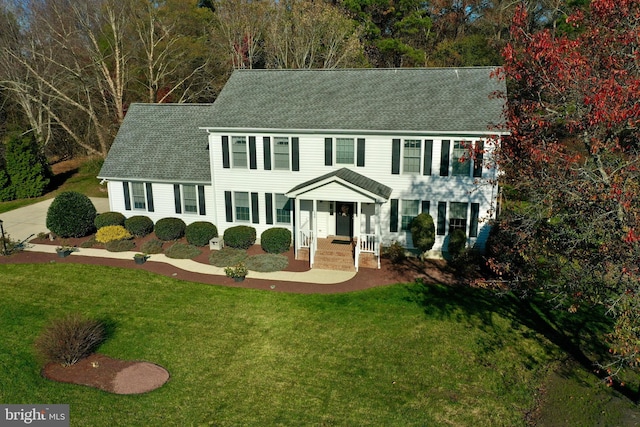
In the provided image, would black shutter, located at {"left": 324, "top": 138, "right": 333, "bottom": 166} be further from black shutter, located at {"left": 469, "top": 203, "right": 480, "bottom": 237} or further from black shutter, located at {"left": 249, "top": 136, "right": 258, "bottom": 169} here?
black shutter, located at {"left": 469, "top": 203, "right": 480, "bottom": 237}

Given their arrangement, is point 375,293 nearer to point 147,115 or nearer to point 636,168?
point 636,168

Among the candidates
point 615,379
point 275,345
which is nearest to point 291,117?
point 275,345

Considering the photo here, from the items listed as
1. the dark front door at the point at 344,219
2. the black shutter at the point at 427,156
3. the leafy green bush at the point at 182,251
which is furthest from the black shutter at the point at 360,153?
the leafy green bush at the point at 182,251

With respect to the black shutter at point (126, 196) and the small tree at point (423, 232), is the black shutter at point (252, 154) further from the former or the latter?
the small tree at point (423, 232)

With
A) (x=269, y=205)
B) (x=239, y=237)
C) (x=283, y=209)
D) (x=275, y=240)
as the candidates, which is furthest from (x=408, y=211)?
(x=239, y=237)

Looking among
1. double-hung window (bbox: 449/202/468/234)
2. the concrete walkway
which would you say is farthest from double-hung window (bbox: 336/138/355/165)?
the concrete walkway

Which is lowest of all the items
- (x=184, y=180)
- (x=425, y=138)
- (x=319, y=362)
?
(x=319, y=362)
